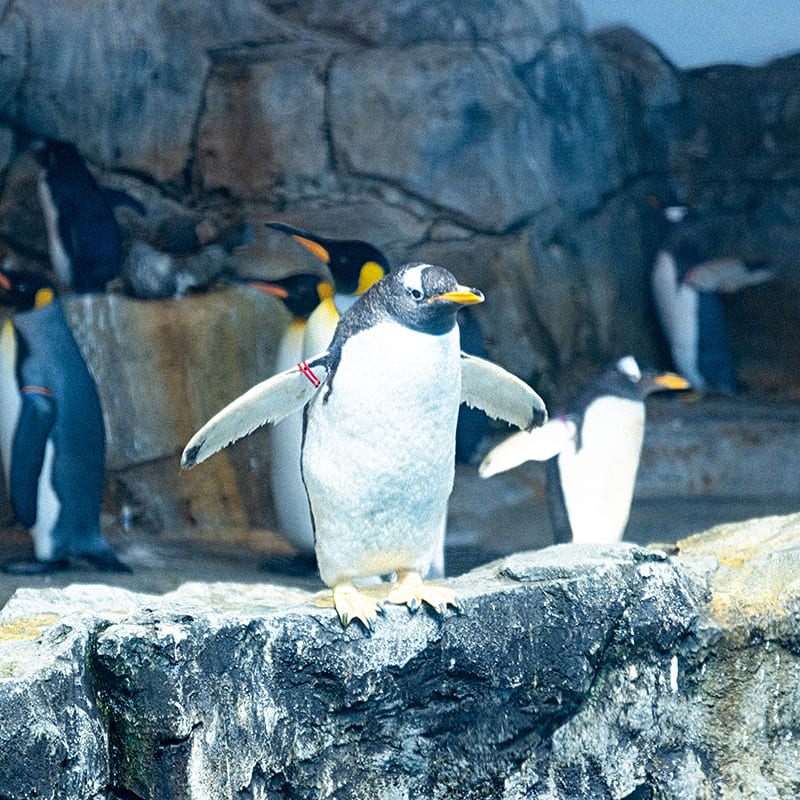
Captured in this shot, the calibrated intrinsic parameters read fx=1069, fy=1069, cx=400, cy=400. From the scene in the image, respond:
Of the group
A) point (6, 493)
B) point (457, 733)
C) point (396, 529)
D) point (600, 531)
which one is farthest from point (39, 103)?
point (457, 733)

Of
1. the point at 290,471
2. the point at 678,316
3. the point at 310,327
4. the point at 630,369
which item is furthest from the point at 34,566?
the point at 678,316

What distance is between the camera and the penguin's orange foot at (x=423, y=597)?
2.24m

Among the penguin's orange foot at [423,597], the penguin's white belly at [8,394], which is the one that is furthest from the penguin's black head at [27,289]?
the penguin's orange foot at [423,597]

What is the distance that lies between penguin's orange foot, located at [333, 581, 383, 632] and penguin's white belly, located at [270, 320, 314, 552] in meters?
1.88

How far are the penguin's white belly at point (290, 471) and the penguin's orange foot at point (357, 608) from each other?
1.88 meters

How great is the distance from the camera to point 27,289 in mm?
4207

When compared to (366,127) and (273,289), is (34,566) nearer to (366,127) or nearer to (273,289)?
(273,289)

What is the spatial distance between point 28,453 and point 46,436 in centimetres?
9

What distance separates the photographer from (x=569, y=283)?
5.69 meters

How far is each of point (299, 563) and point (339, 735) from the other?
202 centimetres

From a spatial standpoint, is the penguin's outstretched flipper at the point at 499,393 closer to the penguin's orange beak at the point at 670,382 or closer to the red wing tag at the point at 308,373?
the red wing tag at the point at 308,373

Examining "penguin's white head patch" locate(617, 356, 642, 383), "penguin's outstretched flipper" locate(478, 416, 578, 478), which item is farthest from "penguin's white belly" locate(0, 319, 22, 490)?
"penguin's white head patch" locate(617, 356, 642, 383)

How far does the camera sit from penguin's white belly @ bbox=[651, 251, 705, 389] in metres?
6.03

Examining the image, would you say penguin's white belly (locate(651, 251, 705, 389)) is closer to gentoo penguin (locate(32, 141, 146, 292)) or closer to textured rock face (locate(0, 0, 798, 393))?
textured rock face (locate(0, 0, 798, 393))
